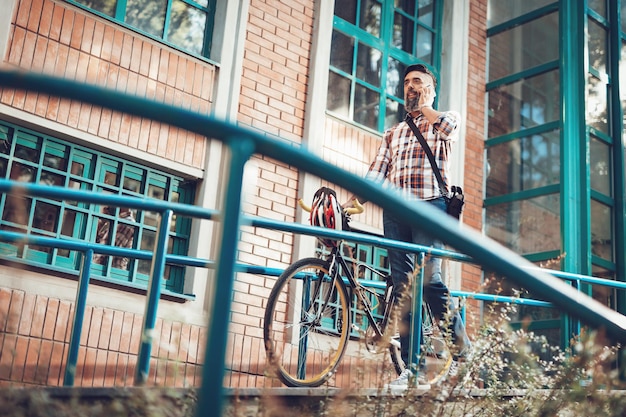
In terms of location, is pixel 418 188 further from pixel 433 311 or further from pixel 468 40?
pixel 468 40

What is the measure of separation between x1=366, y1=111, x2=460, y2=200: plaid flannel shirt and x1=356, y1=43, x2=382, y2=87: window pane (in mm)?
3551

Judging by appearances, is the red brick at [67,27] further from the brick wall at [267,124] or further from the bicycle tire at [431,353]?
the bicycle tire at [431,353]

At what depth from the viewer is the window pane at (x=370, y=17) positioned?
28.8 ft

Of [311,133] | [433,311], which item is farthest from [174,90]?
[433,311]

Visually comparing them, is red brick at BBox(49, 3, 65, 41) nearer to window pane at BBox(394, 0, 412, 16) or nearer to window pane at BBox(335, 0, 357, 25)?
window pane at BBox(335, 0, 357, 25)

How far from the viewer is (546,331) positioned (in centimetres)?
842

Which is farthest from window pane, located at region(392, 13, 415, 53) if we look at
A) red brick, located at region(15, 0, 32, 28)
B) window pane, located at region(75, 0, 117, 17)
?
red brick, located at region(15, 0, 32, 28)

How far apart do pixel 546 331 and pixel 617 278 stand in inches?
43.1

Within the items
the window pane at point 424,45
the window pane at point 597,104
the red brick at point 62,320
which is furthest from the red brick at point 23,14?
the window pane at point 597,104

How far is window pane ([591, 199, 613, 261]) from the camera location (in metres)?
8.84

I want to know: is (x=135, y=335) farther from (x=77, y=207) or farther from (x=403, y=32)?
(x=403, y=32)

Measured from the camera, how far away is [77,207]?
6133 mm

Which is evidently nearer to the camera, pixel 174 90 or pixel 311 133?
pixel 174 90

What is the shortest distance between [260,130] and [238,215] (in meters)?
3.48
